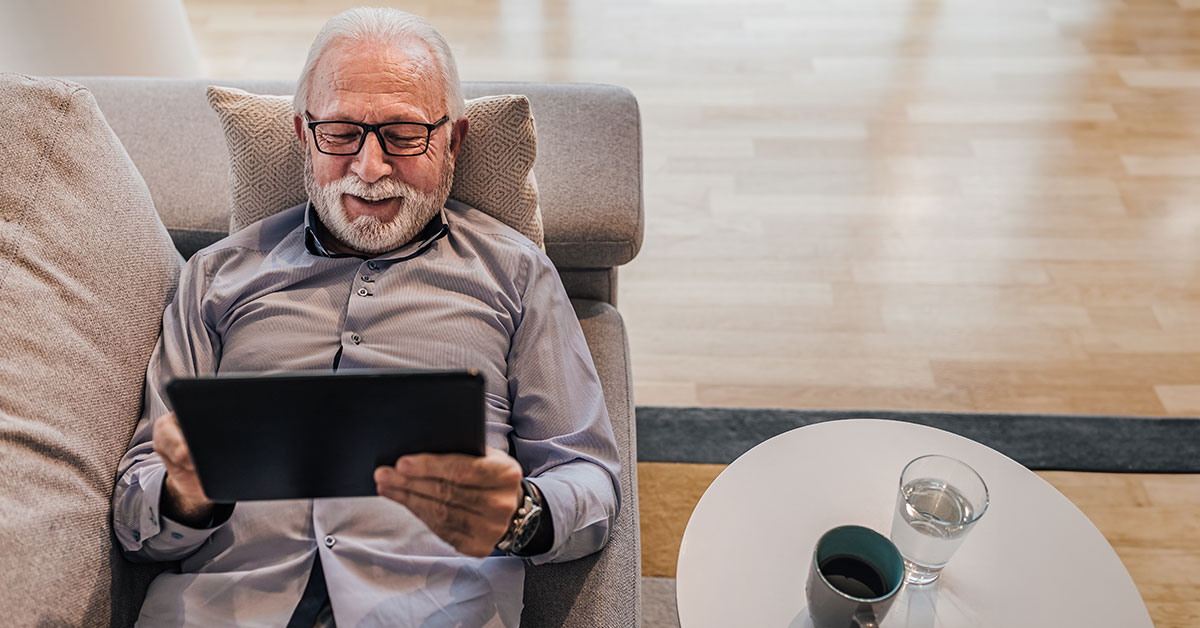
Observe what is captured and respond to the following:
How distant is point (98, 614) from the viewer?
119cm

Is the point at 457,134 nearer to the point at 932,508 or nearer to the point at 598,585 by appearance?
the point at 598,585

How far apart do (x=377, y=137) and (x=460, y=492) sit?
2.05 ft

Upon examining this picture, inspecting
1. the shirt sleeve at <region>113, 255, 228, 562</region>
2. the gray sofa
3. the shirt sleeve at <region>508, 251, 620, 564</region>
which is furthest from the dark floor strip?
the shirt sleeve at <region>113, 255, 228, 562</region>

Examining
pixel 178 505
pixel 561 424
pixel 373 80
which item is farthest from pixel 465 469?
pixel 373 80

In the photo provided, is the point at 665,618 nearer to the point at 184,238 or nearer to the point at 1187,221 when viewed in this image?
the point at 184,238

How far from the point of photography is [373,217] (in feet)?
4.71

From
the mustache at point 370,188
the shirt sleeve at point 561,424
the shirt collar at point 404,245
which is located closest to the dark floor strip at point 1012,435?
the shirt sleeve at point 561,424

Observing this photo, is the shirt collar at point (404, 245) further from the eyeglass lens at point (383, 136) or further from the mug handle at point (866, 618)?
the mug handle at point (866, 618)

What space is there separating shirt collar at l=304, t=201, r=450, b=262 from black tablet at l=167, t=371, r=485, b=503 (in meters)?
0.51

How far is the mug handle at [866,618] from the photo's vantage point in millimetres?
A: 1050

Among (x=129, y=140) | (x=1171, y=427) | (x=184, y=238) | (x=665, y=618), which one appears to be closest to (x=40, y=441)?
(x=184, y=238)

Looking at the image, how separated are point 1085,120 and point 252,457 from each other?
281 cm

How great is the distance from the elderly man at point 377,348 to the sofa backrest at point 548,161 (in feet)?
0.65

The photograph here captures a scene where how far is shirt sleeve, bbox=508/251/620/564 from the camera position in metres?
1.26
